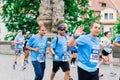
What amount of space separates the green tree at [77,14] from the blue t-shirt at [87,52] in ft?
107

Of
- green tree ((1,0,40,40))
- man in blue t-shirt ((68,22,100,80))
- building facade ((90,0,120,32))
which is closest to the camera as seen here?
man in blue t-shirt ((68,22,100,80))

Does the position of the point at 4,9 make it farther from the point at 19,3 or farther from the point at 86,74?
the point at 86,74

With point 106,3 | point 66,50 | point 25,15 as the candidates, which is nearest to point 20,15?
point 25,15

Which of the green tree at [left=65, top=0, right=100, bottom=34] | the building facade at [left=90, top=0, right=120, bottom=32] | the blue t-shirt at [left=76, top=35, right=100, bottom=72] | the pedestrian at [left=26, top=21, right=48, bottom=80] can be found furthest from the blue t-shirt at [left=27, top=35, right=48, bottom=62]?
the building facade at [left=90, top=0, right=120, bottom=32]

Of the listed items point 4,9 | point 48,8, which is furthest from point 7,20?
point 48,8

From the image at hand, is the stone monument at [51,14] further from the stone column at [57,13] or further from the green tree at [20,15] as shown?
the green tree at [20,15]

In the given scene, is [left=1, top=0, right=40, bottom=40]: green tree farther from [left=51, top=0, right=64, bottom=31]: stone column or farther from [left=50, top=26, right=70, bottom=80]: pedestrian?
[left=50, top=26, right=70, bottom=80]: pedestrian

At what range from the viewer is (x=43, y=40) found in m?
12.0

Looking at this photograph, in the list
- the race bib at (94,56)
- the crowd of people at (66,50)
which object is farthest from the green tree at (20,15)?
the race bib at (94,56)

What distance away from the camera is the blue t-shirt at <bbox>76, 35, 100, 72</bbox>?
8898mm

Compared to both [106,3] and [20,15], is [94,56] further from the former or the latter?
[106,3]

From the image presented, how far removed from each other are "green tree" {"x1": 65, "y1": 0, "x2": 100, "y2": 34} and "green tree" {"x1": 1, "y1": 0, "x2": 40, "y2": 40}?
2.84 m

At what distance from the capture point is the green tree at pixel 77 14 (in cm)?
4325

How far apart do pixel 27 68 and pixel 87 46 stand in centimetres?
1028
